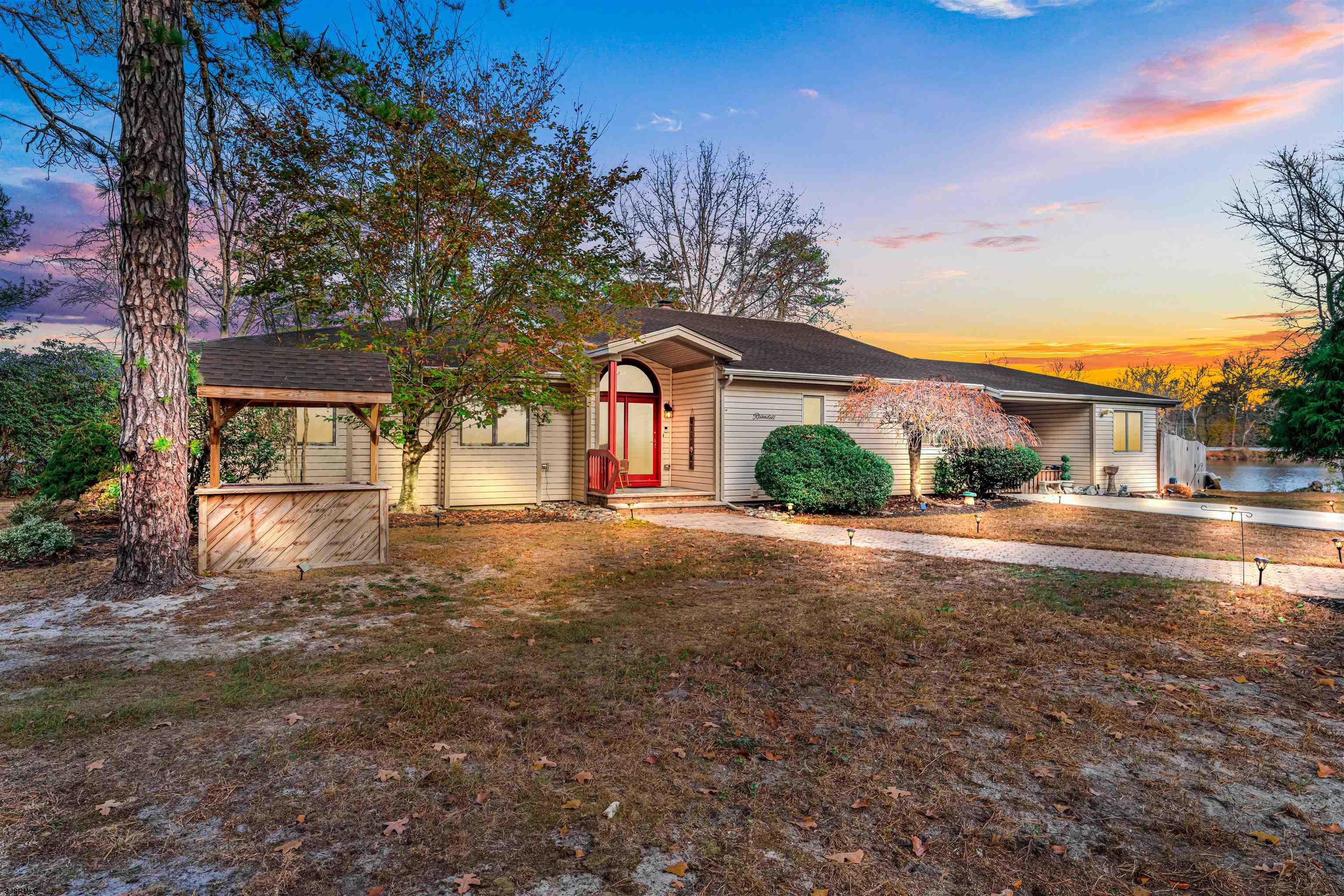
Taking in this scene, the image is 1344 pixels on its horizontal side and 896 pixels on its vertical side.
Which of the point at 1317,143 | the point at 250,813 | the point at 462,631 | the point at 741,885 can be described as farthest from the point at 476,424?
the point at 1317,143

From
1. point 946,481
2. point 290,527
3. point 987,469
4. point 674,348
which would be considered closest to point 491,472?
point 674,348

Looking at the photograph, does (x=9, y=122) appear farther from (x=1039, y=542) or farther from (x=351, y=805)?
(x=1039, y=542)

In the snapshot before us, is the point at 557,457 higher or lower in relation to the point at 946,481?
higher

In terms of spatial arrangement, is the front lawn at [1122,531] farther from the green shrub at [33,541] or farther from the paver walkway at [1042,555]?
the green shrub at [33,541]

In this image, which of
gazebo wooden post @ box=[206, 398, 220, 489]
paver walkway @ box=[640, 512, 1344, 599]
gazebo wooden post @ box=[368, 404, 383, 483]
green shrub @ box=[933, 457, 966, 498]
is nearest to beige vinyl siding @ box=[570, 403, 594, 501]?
paver walkway @ box=[640, 512, 1344, 599]

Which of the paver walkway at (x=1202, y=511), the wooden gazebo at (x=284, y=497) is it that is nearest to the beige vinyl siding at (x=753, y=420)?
the paver walkway at (x=1202, y=511)

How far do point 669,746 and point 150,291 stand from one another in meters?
6.76

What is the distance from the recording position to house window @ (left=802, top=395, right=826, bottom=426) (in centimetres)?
1642

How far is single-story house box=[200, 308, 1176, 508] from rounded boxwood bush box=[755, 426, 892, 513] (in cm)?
147

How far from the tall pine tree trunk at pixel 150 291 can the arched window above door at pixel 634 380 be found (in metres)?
9.87

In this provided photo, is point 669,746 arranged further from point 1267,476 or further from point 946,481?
point 1267,476

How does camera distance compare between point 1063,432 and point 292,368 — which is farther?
point 1063,432

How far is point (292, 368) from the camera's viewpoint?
8.27 meters

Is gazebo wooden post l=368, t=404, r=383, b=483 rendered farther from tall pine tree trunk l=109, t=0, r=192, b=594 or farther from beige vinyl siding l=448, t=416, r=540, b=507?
beige vinyl siding l=448, t=416, r=540, b=507
